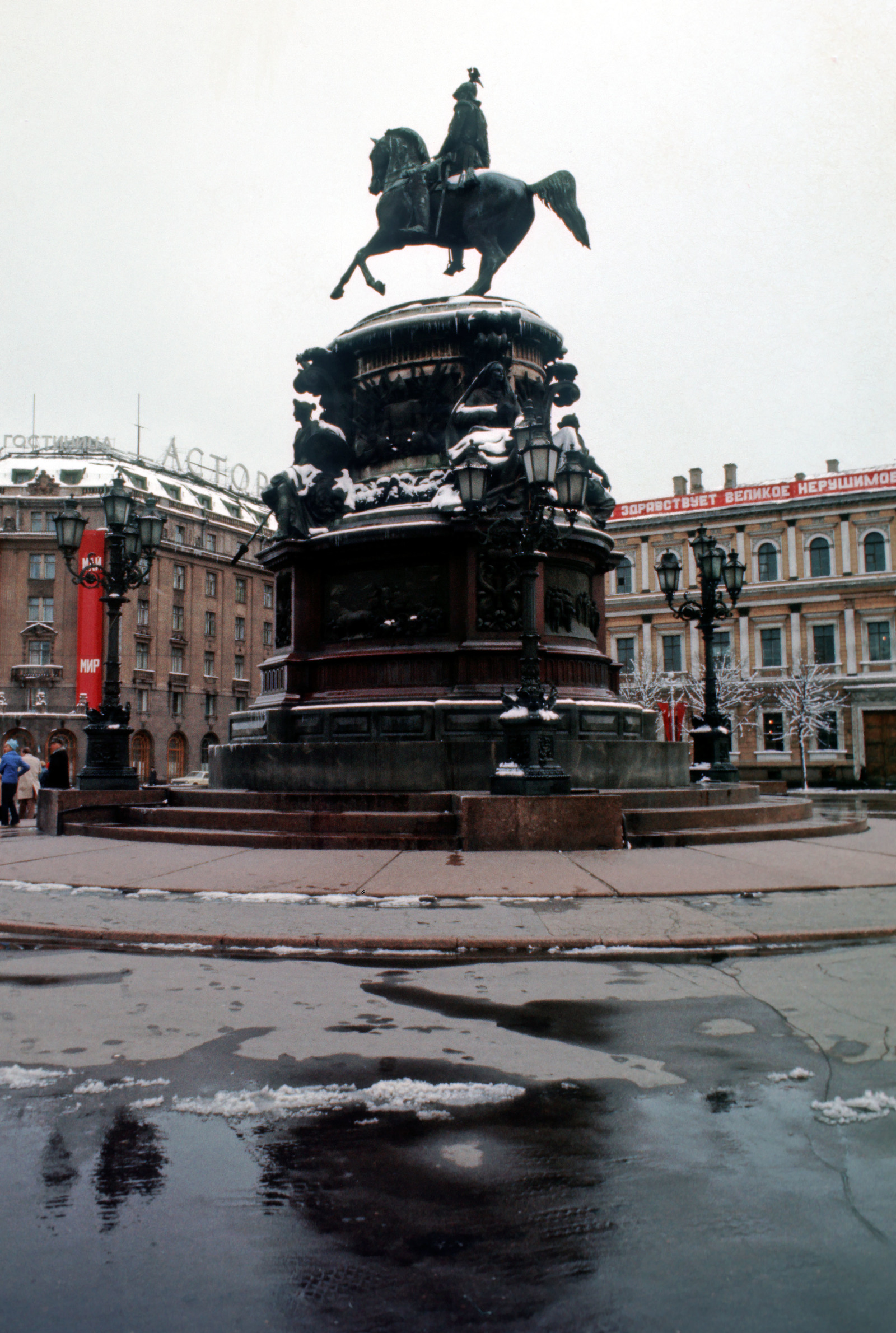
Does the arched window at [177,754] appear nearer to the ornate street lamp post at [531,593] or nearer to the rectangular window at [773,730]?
the rectangular window at [773,730]

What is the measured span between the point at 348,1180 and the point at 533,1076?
123 centimetres

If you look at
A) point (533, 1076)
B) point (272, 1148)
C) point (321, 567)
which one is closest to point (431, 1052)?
point (533, 1076)

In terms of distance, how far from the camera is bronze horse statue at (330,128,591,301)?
19.3 meters

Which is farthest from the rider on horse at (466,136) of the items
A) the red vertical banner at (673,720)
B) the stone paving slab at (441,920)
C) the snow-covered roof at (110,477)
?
the snow-covered roof at (110,477)

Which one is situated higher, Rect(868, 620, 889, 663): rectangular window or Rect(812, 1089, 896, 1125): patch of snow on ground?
Rect(868, 620, 889, 663): rectangular window

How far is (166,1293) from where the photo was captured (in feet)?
8.54

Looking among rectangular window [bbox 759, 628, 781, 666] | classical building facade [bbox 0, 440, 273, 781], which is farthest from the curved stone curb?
rectangular window [bbox 759, 628, 781, 666]

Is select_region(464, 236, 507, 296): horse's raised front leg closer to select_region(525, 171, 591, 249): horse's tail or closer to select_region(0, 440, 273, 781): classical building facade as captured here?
select_region(525, 171, 591, 249): horse's tail

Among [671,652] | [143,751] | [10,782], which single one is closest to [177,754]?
[143,751]

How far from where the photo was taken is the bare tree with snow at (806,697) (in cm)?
5497

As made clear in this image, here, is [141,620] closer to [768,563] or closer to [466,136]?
→ [768,563]

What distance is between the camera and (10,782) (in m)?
19.1

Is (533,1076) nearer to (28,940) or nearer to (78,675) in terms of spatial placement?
(28,940)

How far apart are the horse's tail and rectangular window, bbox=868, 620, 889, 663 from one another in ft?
147
